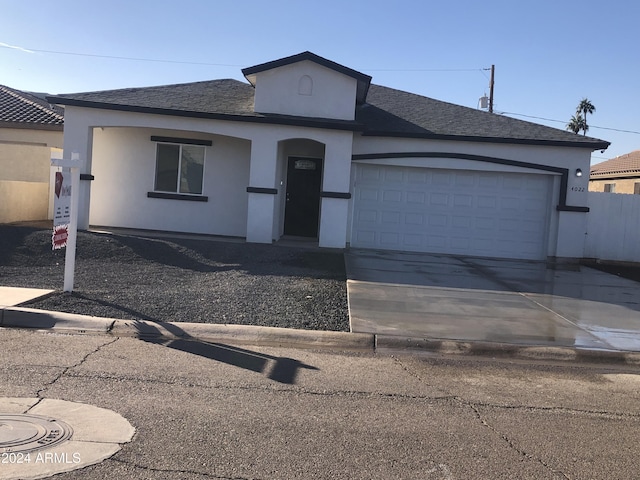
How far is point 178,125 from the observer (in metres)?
16.8

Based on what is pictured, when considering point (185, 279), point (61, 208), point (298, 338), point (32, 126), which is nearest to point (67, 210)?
point (61, 208)

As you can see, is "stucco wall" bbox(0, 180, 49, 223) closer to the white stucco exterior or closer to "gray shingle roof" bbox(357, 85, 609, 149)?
the white stucco exterior

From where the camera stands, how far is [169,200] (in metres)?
18.5

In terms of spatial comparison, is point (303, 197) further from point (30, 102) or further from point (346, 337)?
point (30, 102)

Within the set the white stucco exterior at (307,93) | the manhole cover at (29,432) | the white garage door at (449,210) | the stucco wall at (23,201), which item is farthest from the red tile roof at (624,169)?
the manhole cover at (29,432)

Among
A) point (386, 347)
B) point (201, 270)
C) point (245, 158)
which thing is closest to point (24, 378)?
point (386, 347)

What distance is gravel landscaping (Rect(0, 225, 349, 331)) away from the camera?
919 cm

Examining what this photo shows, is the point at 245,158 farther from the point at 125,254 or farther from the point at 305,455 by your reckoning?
the point at 305,455

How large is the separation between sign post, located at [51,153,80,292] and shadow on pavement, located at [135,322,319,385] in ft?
7.29

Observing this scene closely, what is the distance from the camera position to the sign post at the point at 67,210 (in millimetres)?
9633

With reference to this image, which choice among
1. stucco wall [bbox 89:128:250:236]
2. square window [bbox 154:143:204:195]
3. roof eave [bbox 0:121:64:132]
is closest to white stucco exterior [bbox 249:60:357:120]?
stucco wall [bbox 89:128:250:236]

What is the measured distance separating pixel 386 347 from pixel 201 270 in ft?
A: 19.3

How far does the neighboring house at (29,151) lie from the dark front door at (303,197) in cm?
764

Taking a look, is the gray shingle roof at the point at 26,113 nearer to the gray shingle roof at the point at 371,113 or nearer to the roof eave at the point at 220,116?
the gray shingle roof at the point at 371,113
